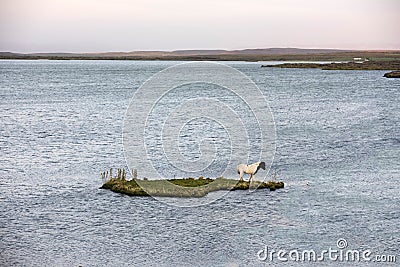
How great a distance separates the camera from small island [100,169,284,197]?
1129 inches

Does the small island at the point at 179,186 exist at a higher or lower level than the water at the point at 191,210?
higher

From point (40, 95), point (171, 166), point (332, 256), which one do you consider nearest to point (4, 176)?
point (171, 166)

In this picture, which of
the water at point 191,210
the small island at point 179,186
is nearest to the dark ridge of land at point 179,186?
the small island at point 179,186

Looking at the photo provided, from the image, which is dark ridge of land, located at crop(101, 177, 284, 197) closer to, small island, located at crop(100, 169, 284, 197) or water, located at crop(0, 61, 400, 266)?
small island, located at crop(100, 169, 284, 197)

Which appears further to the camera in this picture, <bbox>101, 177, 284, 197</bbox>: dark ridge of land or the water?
<bbox>101, 177, 284, 197</bbox>: dark ridge of land

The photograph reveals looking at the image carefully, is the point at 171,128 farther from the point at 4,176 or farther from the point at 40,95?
the point at 40,95

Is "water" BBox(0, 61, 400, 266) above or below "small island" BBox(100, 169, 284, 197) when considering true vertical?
below

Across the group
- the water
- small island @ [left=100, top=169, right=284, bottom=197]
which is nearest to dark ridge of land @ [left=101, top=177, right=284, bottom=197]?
small island @ [left=100, top=169, right=284, bottom=197]

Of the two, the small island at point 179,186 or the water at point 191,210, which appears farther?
the small island at point 179,186

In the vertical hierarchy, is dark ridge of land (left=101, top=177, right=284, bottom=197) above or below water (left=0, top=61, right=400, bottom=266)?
above

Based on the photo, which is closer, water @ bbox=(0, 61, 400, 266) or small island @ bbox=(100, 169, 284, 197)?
water @ bbox=(0, 61, 400, 266)

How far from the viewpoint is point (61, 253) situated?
2164cm

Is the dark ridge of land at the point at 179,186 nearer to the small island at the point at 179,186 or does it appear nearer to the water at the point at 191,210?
the small island at the point at 179,186

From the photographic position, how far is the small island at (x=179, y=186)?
28688 mm
